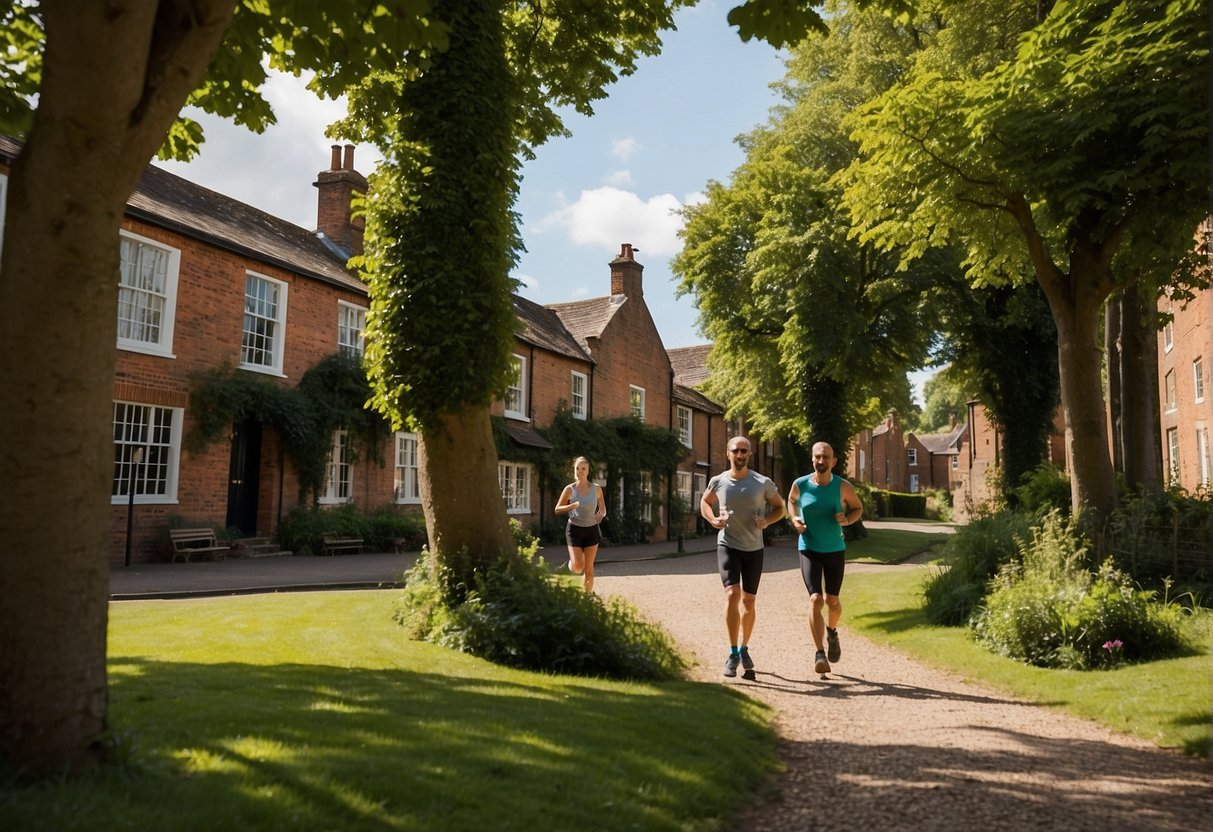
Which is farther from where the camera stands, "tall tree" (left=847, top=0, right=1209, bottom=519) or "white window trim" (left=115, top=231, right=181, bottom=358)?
"white window trim" (left=115, top=231, right=181, bottom=358)

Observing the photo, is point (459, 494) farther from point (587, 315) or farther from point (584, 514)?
point (587, 315)

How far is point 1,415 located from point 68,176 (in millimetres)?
963

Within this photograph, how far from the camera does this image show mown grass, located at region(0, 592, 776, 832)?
11.0 ft

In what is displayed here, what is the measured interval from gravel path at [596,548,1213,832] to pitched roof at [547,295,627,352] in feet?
74.4

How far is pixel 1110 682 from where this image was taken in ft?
25.1

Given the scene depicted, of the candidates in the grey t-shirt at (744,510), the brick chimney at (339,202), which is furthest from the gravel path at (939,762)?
the brick chimney at (339,202)

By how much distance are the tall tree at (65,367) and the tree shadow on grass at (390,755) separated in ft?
1.18

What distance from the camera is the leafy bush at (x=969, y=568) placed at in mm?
11070

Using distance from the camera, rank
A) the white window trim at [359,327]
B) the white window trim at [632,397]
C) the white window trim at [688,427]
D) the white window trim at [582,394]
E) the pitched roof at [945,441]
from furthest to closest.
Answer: the pitched roof at [945,441], the white window trim at [688,427], the white window trim at [632,397], the white window trim at [582,394], the white window trim at [359,327]

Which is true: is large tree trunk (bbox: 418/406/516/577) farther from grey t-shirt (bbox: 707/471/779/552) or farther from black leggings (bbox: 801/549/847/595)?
black leggings (bbox: 801/549/847/595)

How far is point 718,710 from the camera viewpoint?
250 inches

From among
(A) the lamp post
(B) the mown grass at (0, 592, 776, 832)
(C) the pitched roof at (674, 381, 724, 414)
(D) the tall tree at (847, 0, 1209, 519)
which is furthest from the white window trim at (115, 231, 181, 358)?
(C) the pitched roof at (674, 381, 724, 414)

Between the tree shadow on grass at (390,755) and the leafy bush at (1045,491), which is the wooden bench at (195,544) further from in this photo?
the leafy bush at (1045,491)

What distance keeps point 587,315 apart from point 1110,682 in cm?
2682
